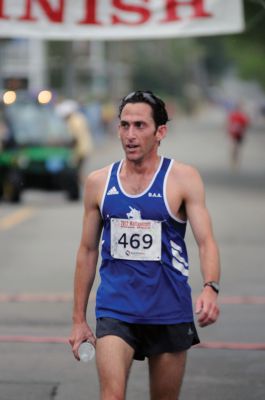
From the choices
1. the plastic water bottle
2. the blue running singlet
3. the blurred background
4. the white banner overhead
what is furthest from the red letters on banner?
the plastic water bottle

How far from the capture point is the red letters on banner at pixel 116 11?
11117 millimetres

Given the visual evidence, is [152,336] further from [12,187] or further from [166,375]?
[12,187]

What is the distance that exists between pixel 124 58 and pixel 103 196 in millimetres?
117089

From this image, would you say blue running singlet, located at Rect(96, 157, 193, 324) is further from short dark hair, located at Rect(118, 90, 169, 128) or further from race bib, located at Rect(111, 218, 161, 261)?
short dark hair, located at Rect(118, 90, 169, 128)

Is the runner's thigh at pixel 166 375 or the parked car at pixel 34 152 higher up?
the runner's thigh at pixel 166 375

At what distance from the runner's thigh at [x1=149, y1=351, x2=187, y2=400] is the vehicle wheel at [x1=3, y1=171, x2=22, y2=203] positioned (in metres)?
21.9

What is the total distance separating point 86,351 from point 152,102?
1.19 m

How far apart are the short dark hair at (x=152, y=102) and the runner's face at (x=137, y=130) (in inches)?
0.8

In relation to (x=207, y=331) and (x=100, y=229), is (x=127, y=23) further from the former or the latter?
(x=100, y=229)

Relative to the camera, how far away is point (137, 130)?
6.36 metres

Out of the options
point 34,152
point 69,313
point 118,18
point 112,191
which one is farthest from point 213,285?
point 34,152

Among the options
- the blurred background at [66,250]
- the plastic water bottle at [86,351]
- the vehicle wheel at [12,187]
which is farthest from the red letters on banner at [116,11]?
the vehicle wheel at [12,187]

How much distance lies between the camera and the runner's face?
6.35 m

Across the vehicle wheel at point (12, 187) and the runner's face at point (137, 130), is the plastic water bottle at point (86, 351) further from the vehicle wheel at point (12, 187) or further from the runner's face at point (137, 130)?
the vehicle wheel at point (12, 187)
